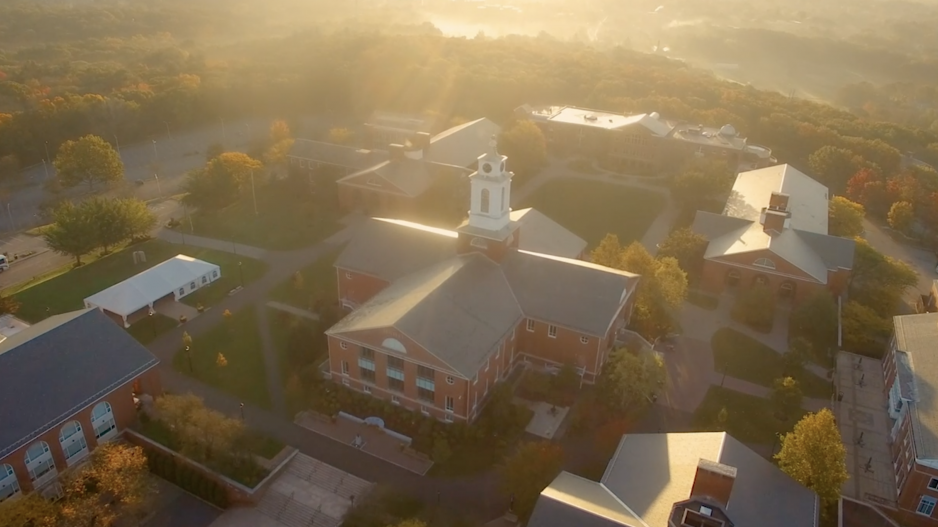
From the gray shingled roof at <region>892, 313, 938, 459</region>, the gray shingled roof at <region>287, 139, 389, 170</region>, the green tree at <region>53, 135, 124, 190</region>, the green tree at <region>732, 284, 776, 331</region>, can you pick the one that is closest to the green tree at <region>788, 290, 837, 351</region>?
the green tree at <region>732, 284, 776, 331</region>

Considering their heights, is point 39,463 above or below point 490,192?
below

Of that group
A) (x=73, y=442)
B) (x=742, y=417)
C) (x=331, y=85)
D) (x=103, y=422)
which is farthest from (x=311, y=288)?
(x=331, y=85)

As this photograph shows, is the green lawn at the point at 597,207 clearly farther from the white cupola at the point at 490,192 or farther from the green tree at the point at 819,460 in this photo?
the green tree at the point at 819,460

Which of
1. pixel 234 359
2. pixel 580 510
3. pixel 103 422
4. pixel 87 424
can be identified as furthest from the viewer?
pixel 234 359

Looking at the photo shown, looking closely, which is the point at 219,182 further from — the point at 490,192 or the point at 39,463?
the point at 39,463

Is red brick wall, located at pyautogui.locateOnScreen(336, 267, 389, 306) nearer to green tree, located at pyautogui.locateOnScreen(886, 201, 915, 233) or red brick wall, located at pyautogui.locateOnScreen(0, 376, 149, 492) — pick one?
red brick wall, located at pyautogui.locateOnScreen(0, 376, 149, 492)

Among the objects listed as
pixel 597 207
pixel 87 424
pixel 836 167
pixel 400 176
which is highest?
pixel 400 176
